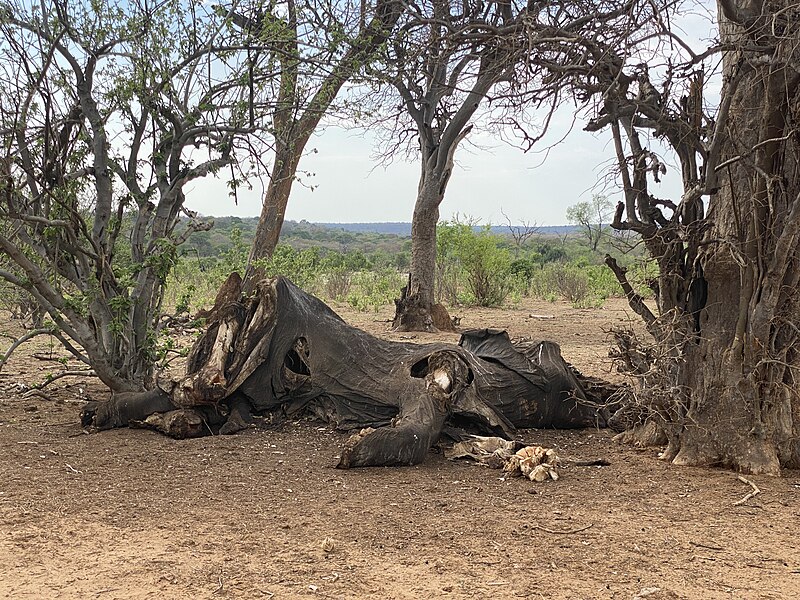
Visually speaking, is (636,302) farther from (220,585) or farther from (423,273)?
(423,273)

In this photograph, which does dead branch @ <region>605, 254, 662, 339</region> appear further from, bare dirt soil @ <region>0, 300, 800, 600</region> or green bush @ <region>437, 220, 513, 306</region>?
green bush @ <region>437, 220, 513, 306</region>

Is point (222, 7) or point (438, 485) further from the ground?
point (222, 7)

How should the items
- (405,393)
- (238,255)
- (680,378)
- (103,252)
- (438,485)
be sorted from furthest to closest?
(238,255)
(103,252)
(405,393)
(680,378)
(438,485)

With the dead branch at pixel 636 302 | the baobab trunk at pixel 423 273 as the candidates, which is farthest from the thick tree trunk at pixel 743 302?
the baobab trunk at pixel 423 273

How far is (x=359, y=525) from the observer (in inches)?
136

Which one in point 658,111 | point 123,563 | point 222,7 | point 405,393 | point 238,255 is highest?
point 222,7

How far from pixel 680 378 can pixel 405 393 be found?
1720 mm

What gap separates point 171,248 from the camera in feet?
17.7

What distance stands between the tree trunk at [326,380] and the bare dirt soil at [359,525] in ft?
1.01

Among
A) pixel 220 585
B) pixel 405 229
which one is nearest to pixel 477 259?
pixel 220 585

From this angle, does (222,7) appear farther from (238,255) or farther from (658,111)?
(238,255)

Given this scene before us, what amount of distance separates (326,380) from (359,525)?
2081mm

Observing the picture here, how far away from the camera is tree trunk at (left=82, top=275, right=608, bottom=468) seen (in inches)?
206

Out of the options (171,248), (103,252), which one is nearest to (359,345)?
(171,248)
